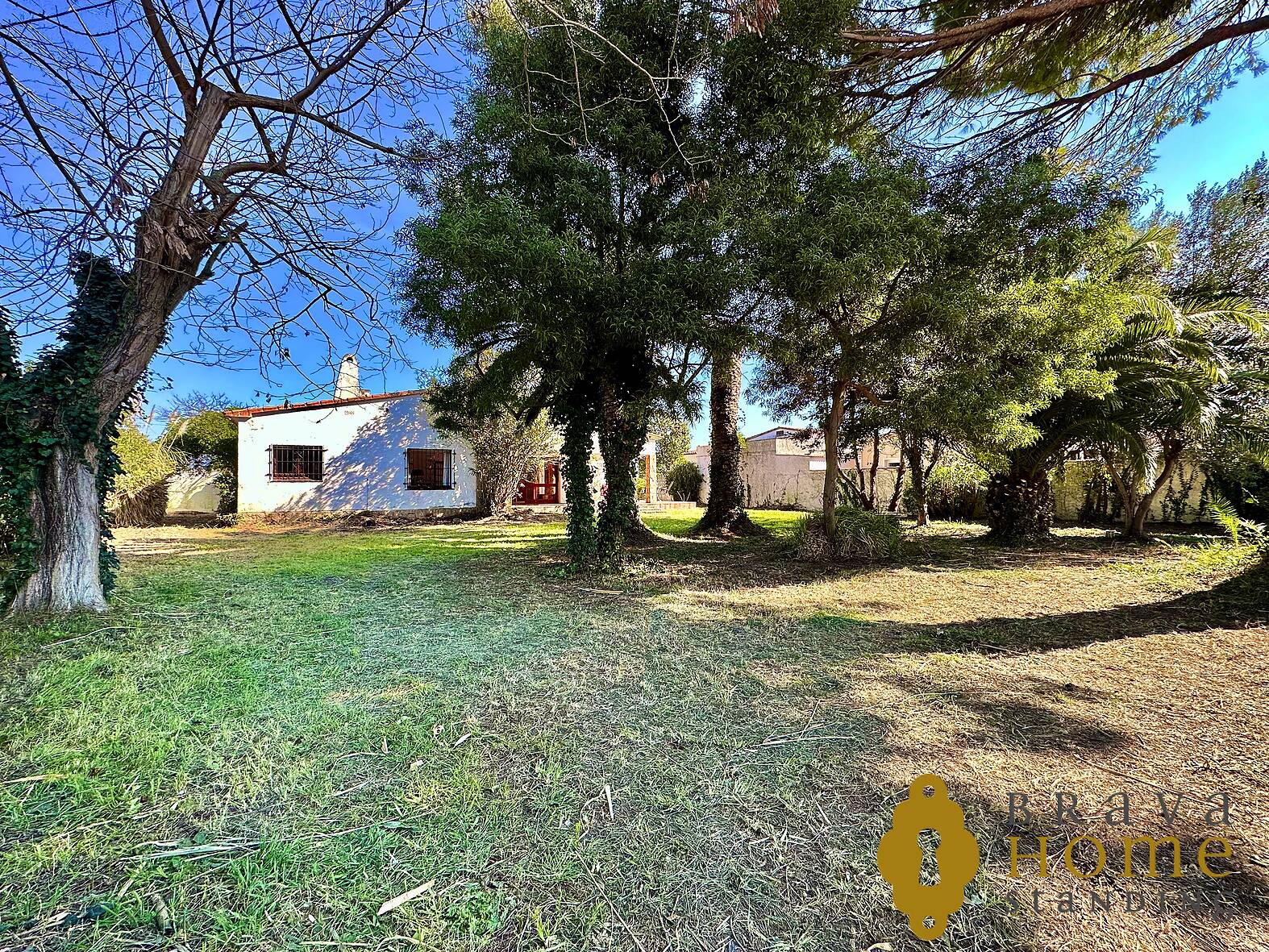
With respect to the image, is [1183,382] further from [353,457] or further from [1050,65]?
[353,457]

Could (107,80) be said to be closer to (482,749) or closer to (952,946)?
(482,749)

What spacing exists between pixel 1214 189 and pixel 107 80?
15205 millimetres

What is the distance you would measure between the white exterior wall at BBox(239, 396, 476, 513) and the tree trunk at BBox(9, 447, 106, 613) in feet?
35.4

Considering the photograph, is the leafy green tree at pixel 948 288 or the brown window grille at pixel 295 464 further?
the brown window grille at pixel 295 464

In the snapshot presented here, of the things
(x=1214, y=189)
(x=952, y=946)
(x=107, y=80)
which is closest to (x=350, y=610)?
(x=107, y=80)

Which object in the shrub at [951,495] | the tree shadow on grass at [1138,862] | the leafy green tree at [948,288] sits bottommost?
the tree shadow on grass at [1138,862]

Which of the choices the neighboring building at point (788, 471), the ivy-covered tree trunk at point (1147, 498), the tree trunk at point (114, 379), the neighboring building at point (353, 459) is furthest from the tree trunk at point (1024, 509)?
the tree trunk at point (114, 379)

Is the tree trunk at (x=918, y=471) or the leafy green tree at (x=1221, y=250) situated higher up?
the leafy green tree at (x=1221, y=250)

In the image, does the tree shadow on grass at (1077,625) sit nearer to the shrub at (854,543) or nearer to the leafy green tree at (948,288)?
the leafy green tree at (948,288)

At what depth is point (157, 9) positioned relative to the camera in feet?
9.37

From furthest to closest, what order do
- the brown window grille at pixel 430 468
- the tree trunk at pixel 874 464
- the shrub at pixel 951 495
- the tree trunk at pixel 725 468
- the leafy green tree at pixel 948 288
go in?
the brown window grille at pixel 430 468
the shrub at pixel 951 495
the tree trunk at pixel 874 464
the tree trunk at pixel 725 468
the leafy green tree at pixel 948 288

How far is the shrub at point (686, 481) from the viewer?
2022 cm

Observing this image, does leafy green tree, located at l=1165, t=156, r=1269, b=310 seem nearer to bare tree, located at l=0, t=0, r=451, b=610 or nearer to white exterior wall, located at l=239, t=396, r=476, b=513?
bare tree, located at l=0, t=0, r=451, b=610

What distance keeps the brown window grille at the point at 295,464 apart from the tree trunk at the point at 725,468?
1111 cm
